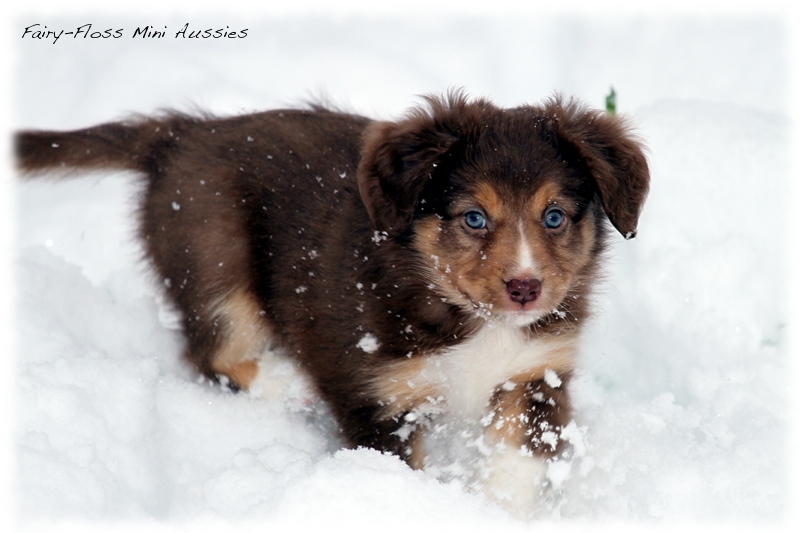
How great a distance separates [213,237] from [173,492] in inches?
42.4

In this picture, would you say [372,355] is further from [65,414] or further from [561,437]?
[65,414]

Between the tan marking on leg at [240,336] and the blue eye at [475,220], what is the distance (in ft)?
4.22

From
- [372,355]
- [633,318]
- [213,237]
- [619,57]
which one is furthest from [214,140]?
[619,57]

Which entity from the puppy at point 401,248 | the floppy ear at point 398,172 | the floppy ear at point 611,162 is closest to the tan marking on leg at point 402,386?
the puppy at point 401,248

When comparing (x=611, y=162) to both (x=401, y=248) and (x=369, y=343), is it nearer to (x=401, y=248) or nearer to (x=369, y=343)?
(x=401, y=248)

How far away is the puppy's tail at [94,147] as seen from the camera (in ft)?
13.5

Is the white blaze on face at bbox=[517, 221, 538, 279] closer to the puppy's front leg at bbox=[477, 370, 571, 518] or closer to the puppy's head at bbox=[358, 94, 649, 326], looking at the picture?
the puppy's head at bbox=[358, 94, 649, 326]

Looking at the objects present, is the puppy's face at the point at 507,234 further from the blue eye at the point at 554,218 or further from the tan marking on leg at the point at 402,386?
the tan marking on leg at the point at 402,386

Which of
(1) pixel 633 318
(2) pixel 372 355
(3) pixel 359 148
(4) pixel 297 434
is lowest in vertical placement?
(4) pixel 297 434

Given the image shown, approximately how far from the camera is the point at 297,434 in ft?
12.7

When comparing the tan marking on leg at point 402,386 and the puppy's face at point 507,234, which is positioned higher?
the puppy's face at point 507,234

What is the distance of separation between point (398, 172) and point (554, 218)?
542 millimetres

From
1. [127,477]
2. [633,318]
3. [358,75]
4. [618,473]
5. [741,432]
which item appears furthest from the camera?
[358,75]

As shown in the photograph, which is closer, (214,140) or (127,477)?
(127,477)
